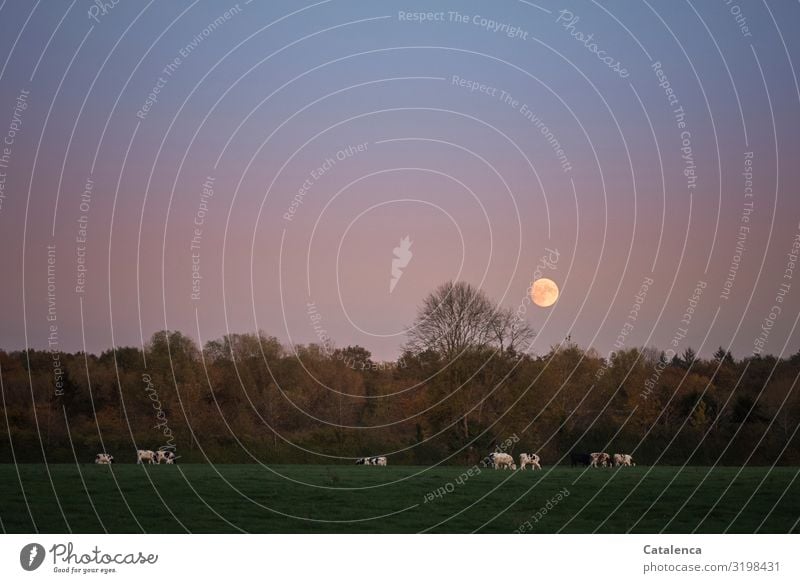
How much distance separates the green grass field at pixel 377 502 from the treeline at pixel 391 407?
16858mm

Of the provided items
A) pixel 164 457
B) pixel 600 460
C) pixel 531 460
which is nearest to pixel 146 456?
pixel 164 457

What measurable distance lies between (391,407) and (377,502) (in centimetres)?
3226

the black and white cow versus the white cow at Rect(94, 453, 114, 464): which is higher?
the black and white cow

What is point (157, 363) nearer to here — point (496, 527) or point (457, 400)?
point (457, 400)

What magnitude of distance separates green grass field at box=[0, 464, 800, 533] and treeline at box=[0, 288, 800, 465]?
1686 centimetres

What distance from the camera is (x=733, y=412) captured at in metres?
64.4

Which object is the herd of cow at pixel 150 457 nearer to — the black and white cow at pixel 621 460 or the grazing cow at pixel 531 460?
the grazing cow at pixel 531 460

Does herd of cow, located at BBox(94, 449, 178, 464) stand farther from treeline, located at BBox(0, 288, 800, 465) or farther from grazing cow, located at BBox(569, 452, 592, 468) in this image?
grazing cow, located at BBox(569, 452, 592, 468)

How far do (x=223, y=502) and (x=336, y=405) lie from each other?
35.4 metres

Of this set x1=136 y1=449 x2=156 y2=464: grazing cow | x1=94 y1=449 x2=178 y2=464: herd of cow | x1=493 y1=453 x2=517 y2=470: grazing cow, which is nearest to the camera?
x1=94 y1=449 x2=178 y2=464: herd of cow

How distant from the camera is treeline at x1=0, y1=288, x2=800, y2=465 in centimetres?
5819

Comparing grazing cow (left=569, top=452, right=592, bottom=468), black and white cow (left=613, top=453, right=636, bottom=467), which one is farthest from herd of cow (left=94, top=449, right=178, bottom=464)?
black and white cow (left=613, top=453, right=636, bottom=467)

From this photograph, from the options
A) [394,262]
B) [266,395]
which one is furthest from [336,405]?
[394,262]

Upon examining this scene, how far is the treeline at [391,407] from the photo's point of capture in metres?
58.2
